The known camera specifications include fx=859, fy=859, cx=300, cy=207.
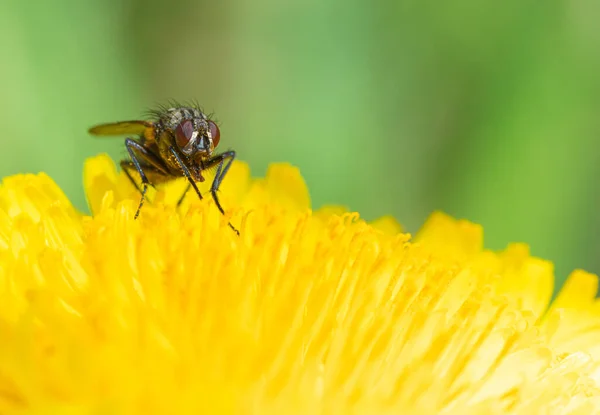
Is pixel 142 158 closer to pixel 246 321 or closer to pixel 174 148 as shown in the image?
pixel 174 148

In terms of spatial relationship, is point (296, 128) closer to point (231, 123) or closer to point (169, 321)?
point (231, 123)

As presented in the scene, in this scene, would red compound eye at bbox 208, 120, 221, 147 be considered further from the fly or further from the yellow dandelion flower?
the yellow dandelion flower

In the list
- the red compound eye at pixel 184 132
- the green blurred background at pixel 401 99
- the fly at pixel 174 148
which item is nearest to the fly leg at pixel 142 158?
the fly at pixel 174 148

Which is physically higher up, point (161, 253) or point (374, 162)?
point (374, 162)

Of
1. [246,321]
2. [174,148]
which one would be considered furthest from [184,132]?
[246,321]

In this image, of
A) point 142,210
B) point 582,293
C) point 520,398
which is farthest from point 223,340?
point 582,293

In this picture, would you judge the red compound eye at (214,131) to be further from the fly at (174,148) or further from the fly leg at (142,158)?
the fly leg at (142,158)
